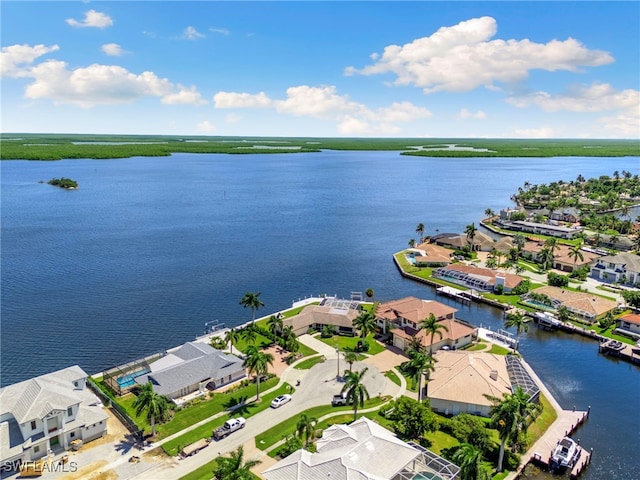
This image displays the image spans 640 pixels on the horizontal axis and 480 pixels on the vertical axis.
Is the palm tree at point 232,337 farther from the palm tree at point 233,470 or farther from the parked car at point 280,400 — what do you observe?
the palm tree at point 233,470

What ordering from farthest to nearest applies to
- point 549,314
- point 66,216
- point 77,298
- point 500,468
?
point 66,216, point 77,298, point 549,314, point 500,468

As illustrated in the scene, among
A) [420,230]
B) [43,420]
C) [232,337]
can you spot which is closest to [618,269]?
[420,230]

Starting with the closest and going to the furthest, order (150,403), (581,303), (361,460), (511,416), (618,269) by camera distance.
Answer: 1. (361,460)
2. (511,416)
3. (150,403)
4. (581,303)
5. (618,269)

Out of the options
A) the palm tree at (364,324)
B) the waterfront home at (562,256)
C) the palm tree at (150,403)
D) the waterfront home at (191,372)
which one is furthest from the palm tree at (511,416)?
the waterfront home at (562,256)

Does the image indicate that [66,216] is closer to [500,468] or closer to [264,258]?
[264,258]

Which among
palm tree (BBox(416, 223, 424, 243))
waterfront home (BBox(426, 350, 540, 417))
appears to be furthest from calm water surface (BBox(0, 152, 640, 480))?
waterfront home (BBox(426, 350, 540, 417))

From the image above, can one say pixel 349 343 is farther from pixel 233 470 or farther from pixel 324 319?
pixel 233 470

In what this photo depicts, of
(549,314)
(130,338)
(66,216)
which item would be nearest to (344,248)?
(549,314)
